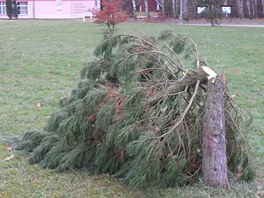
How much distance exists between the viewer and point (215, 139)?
447cm

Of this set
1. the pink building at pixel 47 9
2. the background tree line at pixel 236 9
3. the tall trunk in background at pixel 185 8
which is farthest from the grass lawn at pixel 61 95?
the pink building at pixel 47 9

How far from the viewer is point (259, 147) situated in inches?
233

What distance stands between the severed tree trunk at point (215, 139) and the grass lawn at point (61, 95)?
0.12 meters

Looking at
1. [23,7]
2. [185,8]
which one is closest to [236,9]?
[185,8]

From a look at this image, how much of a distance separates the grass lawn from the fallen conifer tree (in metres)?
0.14

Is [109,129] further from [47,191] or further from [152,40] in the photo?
[152,40]

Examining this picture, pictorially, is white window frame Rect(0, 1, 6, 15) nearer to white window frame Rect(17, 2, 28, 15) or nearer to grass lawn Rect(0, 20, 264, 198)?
white window frame Rect(17, 2, 28, 15)

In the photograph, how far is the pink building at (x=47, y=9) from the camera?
50.9 metres

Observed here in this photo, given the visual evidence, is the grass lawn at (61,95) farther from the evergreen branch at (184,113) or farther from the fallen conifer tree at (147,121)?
the evergreen branch at (184,113)

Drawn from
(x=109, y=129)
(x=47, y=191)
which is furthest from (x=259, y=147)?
(x=47, y=191)

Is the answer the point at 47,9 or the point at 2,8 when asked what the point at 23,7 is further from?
the point at 47,9

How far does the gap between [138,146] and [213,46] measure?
1455 cm

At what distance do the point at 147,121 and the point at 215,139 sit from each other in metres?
0.56


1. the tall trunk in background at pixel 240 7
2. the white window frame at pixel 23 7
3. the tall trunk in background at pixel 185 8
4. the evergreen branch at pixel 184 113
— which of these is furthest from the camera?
the white window frame at pixel 23 7
